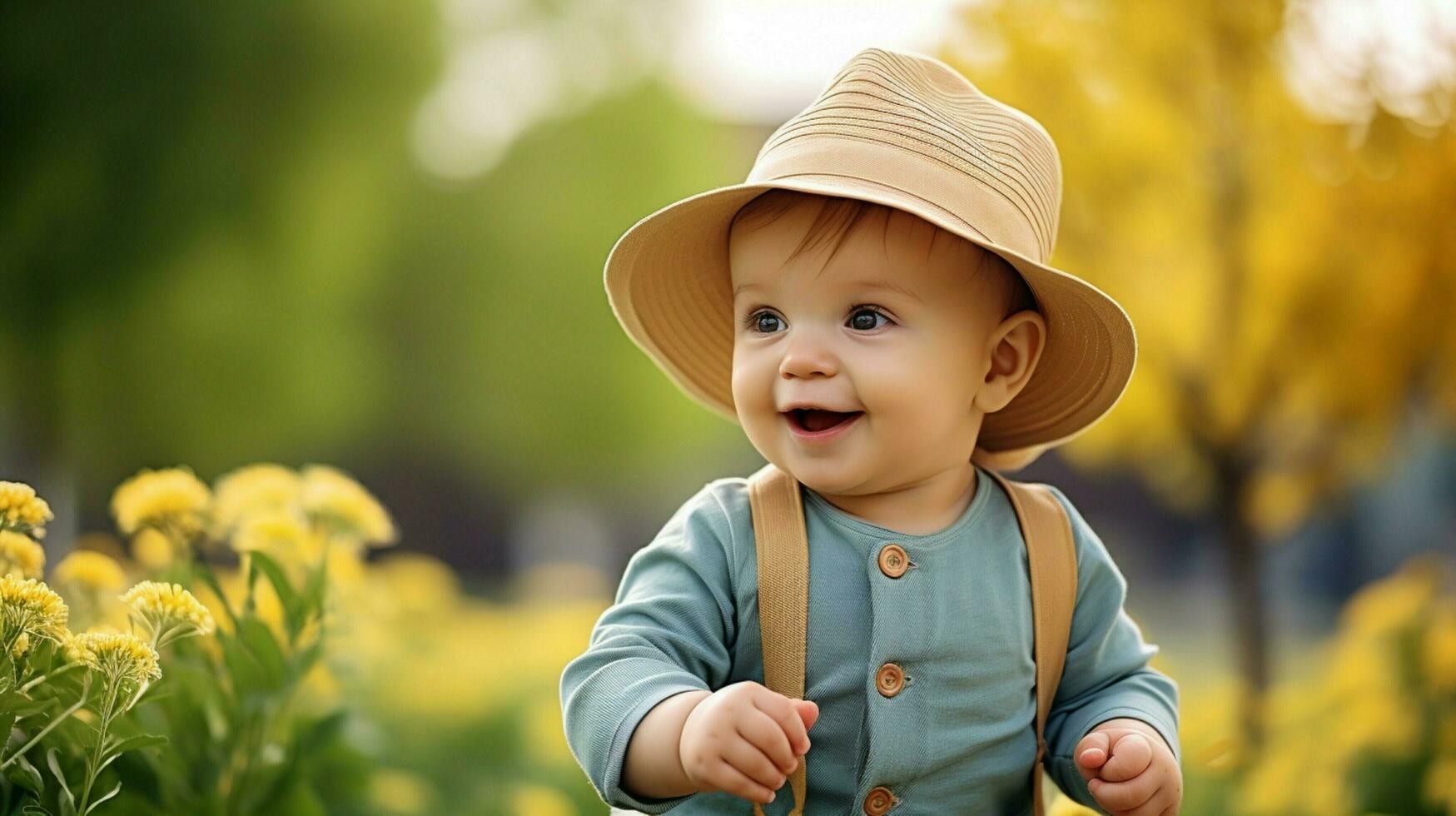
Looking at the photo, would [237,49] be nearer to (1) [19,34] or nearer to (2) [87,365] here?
(1) [19,34]

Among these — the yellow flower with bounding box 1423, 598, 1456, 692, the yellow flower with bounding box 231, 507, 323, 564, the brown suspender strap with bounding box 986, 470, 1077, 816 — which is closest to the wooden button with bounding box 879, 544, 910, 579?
the brown suspender strap with bounding box 986, 470, 1077, 816

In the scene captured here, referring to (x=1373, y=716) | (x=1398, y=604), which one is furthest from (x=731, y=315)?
(x=1398, y=604)

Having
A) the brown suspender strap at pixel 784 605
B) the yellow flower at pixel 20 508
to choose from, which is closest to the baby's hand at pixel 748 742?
the brown suspender strap at pixel 784 605

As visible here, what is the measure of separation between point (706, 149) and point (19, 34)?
5.56m

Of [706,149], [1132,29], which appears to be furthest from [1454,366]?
[706,149]

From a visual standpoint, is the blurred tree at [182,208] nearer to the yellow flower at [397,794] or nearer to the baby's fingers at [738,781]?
the yellow flower at [397,794]

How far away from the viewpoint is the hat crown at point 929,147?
5.16 feet

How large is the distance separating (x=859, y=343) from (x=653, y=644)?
1.41 feet

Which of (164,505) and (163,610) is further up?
(164,505)

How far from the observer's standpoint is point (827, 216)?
1587 mm

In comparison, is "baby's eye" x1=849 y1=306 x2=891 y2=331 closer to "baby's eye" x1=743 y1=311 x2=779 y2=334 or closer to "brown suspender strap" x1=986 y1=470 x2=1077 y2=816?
"baby's eye" x1=743 y1=311 x2=779 y2=334

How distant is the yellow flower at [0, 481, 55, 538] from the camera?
151 cm

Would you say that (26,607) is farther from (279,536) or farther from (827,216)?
(827,216)

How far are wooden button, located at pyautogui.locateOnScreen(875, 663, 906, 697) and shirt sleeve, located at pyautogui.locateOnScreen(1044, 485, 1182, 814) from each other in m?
0.30
